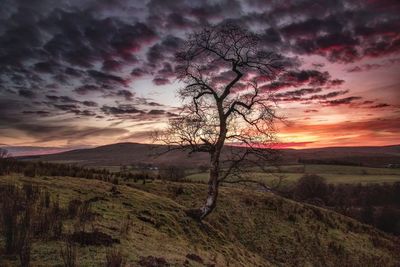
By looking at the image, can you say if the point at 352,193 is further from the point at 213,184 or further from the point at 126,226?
the point at 126,226

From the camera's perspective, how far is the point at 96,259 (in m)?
8.40

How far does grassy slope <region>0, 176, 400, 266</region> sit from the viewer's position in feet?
37.8

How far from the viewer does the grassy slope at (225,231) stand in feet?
37.8

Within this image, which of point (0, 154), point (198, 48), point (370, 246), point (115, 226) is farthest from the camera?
point (370, 246)

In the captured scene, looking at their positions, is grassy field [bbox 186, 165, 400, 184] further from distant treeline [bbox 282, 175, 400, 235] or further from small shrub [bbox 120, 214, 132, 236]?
small shrub [bbox 120, 214, 132, 236]

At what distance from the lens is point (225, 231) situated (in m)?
19.7

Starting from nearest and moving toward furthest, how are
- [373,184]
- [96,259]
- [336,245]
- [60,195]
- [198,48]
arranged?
1. [96,259]
2. [60,195]
3. [198,48]
4. [336,245]
5. [373,184]

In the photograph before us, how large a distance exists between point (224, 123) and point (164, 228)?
5.98m

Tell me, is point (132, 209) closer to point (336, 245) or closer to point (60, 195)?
point (60, 195)

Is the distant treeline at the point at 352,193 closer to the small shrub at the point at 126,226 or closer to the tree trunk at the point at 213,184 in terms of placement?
the tree trunk at the point at 213,184

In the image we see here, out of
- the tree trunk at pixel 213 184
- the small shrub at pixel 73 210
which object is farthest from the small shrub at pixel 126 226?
the tree trunk at pixel 213 184

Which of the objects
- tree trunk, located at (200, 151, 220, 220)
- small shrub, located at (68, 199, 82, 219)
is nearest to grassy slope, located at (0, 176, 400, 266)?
small shrub, located at (68, 199, 82, 219)

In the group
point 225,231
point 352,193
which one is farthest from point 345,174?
point 225,231

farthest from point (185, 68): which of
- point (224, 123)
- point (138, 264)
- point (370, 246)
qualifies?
point (370, 246)
